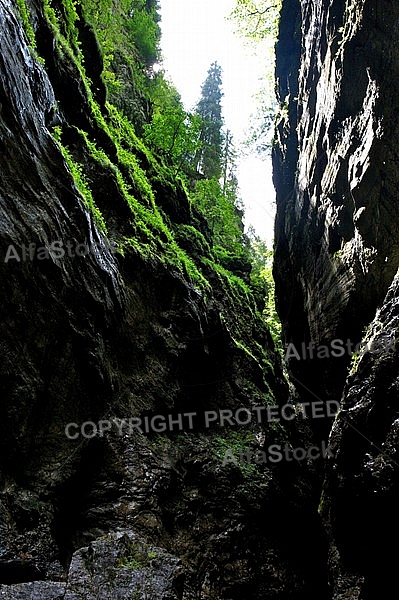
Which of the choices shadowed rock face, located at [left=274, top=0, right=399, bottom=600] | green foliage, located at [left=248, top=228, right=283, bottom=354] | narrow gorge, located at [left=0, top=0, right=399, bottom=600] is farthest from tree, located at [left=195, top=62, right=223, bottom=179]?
narrow gorge, located at [left=0, top=0, right=399, bottom=600]

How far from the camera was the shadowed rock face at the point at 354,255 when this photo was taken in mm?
7398

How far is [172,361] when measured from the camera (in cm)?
1089

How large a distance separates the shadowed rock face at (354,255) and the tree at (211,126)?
1486 cm

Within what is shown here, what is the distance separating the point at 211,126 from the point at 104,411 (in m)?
28.1

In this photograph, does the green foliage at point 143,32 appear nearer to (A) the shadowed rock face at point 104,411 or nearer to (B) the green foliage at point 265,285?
(B) the green foliage at point 265,285

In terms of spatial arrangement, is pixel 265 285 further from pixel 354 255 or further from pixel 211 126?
pixel 354 255

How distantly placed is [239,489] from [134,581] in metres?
6.36

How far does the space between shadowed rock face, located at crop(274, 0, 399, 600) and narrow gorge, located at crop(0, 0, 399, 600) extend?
0.05 metres

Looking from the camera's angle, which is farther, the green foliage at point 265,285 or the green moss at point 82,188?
the green foliage at point 265,285

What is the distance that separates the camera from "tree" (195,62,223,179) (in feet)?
101

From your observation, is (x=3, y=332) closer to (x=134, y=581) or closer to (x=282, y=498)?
(x=134, y=581)

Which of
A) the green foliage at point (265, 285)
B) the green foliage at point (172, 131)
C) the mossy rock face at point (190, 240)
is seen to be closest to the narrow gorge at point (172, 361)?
the mossy rock face at point (190, 240)

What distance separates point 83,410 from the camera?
8.09m

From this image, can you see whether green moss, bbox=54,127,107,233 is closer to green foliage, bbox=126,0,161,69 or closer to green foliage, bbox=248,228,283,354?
green foliage, bbox=248,228,283,354
